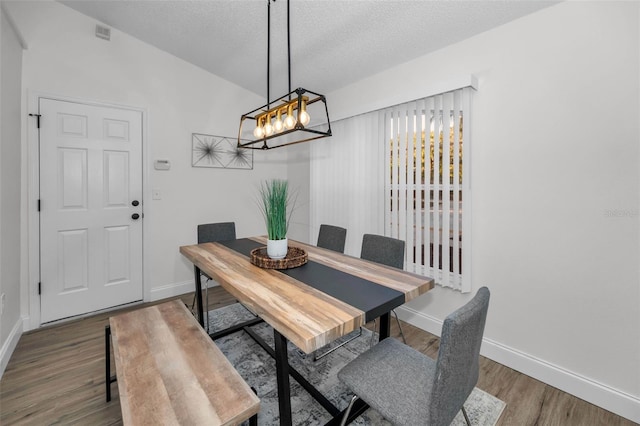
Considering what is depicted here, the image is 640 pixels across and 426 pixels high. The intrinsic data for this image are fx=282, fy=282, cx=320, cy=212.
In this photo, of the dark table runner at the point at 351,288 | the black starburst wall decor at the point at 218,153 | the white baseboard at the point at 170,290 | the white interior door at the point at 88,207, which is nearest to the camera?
the dark table runner at the point at 351,288

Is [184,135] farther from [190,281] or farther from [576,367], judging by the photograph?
[576,367]

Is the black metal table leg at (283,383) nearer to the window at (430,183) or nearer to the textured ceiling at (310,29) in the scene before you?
the window at (430,183)

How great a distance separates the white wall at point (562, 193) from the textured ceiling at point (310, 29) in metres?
0.27

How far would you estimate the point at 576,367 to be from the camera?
179 cm

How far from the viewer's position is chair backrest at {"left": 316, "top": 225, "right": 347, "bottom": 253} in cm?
260

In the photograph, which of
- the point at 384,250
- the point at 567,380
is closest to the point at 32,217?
the point at 384,250

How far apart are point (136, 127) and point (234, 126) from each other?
1.12m

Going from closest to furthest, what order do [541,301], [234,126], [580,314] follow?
[580,314] → [541,301] → [234,126]

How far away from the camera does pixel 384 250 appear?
217 cm


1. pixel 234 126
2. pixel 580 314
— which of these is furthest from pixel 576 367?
pixel 234 126

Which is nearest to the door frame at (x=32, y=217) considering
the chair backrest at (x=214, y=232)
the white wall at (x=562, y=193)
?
the chair backrest at (x=214, y=232)

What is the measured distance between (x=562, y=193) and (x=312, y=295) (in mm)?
1759

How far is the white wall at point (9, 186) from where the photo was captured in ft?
6.65

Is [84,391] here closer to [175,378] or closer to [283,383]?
[175,378]
